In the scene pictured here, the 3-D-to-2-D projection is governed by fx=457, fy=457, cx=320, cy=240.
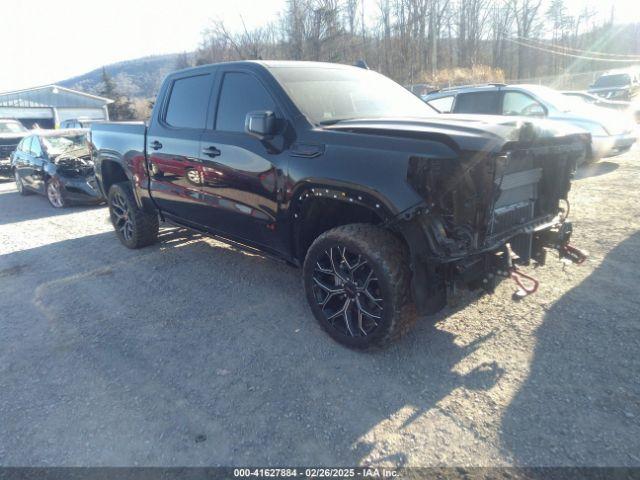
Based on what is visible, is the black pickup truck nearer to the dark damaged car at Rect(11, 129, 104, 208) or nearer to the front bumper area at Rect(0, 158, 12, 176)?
the dark damaged car at Rect(11, 129, 104, 208)

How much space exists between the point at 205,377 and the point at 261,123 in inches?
72.2

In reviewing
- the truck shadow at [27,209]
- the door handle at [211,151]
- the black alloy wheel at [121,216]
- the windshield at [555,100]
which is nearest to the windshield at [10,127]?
the truck shadow at [27,209]

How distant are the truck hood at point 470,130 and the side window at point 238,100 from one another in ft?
2.48

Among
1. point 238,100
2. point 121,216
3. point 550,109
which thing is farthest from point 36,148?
point 550,109

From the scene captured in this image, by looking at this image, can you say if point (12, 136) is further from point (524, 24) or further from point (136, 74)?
point (136, 74)

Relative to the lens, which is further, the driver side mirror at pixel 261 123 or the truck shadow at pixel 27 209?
the truck shadow at pixel 27 209

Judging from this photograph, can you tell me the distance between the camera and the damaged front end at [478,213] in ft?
8.86

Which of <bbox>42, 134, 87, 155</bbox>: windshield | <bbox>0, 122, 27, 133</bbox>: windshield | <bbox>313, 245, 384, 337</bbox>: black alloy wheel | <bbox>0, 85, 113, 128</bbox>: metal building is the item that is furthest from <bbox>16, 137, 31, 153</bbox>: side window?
<bbox>0, 85, 113, 128</bbox>: metal building

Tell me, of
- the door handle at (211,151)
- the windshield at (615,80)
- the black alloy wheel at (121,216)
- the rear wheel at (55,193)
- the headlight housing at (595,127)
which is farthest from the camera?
the windshield at (615,80)

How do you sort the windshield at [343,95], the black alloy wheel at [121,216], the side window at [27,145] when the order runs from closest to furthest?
the windshield at [343,95] < the black alloy wheel at [121,216] < the side window at [27,145]

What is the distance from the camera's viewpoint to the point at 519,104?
8.55 meters

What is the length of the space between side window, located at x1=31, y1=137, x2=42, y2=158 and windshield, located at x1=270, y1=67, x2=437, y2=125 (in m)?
8.27

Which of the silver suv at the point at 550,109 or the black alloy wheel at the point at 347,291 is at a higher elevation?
the silver suv at the point at 550,109

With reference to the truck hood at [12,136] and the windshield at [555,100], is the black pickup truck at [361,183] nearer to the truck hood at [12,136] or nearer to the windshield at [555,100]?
the windshield at [555,100]
